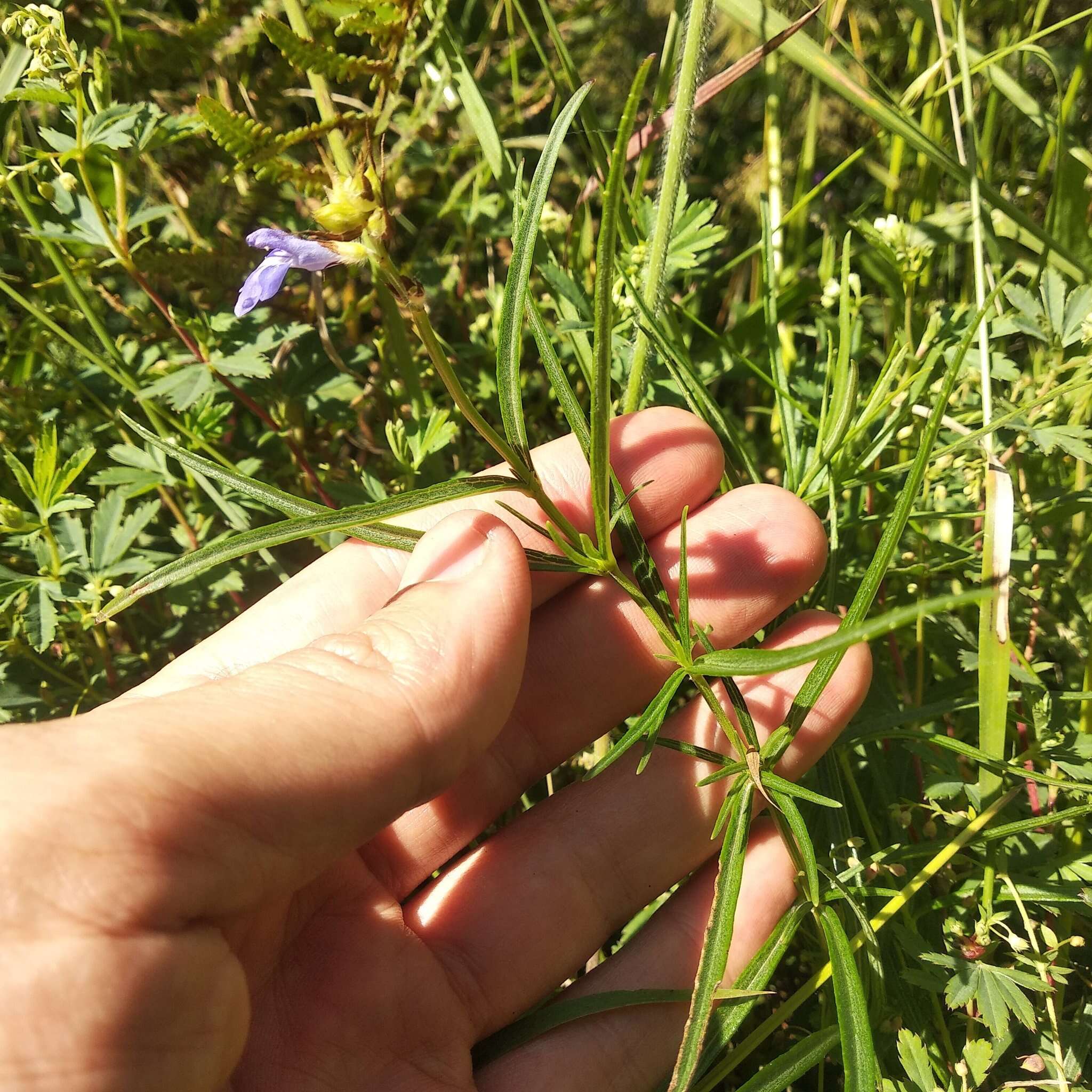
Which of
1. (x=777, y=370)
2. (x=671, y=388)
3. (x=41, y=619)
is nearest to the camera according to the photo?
(x=41, y=619)

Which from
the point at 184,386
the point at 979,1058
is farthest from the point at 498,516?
the point at 979,1058

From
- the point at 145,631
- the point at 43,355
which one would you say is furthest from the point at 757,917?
the point at 43,355

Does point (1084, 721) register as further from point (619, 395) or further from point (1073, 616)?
point (619, 395)

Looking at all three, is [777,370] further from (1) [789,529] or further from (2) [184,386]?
(2) [184,386]

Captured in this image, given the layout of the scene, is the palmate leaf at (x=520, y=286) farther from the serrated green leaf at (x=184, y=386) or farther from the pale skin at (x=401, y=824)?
the serrated green leaf at (x=184, y=386)

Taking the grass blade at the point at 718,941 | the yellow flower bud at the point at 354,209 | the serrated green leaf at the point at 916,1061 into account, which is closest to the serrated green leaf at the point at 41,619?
the yellow flower bud at the point at 354,209
